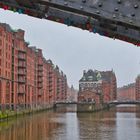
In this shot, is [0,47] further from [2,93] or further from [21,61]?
[21,61]

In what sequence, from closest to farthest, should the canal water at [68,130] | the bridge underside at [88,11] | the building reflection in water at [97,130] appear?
the bridge underside at [88,11], the canal water at [68,130], the building reflection in water at [97,130]

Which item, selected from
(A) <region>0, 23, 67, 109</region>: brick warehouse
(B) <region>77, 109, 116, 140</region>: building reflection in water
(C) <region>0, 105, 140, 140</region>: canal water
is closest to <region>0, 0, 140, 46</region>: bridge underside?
(C) <region>0, 105, 140, 140</region>: canal water

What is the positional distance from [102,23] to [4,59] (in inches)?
4228

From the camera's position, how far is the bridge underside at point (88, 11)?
9.45 meters

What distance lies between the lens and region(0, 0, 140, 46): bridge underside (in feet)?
31.0

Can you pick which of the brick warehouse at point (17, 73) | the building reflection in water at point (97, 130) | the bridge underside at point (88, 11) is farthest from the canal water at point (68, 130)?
the bridge underside at point (88, 11)

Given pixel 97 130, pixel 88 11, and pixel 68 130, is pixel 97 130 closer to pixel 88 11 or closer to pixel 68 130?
pixel 68 130

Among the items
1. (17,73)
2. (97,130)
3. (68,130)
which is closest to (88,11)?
(97,130)

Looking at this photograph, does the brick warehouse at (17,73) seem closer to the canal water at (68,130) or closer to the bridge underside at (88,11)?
the canal water at (68,130)

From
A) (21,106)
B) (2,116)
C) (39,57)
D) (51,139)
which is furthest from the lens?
(39,57)

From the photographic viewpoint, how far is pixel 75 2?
372 inches

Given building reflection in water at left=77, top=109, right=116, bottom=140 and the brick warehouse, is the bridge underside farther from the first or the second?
the brick warehouse

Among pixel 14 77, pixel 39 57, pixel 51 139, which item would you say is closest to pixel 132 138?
pixel 51 139

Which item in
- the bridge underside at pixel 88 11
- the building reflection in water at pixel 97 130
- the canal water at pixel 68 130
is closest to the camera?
the bridge underside at pixel 88 11
